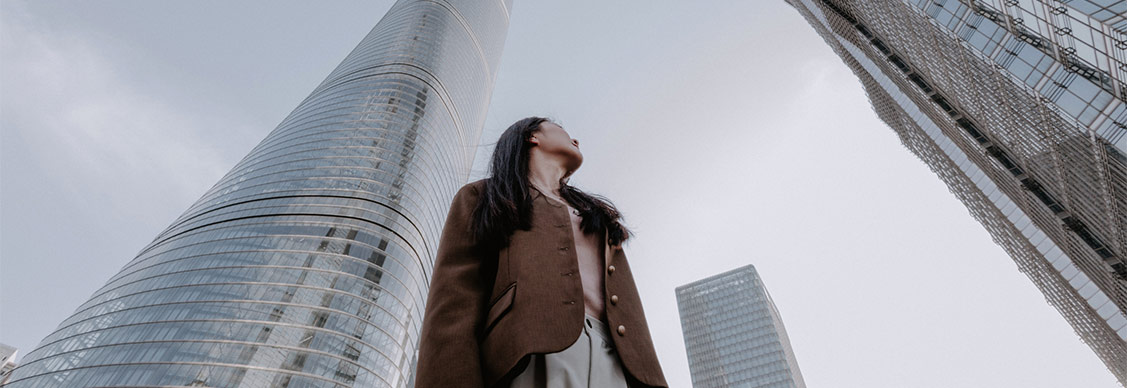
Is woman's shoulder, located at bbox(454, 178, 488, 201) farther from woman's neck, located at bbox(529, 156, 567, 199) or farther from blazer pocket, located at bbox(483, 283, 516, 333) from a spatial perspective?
blazer pocket, located at bbox(483, 283, 516, 333)

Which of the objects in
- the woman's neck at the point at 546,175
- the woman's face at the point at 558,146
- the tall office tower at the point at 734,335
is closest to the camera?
the woman's neck at the point at 546,175

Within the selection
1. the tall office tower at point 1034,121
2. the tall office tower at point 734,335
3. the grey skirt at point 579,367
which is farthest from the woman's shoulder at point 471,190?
the tall office tower at point 734,335

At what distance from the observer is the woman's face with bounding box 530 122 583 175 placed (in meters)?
3.17

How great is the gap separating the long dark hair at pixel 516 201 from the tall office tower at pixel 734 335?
11035 centimetres

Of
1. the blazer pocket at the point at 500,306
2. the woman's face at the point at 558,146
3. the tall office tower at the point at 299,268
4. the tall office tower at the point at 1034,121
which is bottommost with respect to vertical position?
the blazer pocket at the point at 500,306

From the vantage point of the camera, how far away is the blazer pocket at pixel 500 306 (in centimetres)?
210

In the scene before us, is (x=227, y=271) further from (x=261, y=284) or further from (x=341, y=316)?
(x=341, y=316)

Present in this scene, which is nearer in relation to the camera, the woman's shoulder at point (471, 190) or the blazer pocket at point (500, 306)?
the blazer pocket at point (500, 306)

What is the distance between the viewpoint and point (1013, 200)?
102 feet

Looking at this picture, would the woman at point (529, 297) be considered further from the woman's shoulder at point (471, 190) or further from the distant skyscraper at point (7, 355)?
the distant skyscraper at point (7, 355)

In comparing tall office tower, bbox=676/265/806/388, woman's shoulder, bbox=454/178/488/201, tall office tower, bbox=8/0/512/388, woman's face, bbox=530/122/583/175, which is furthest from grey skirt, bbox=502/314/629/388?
tall office tower, bbox=676/265/806/388

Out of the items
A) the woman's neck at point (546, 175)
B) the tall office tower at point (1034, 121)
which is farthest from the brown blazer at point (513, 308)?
the tall office tower at point (1034, 121)

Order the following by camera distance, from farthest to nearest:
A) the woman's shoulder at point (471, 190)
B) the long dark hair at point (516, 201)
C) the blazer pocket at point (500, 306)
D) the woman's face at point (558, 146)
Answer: the woman's face at point (558, 146), the woman's shoulder at point (471, 190), the long dark hair at point (516, 201), the blazer pocket at point (500, 306)

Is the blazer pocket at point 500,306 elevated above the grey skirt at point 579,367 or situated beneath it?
elevated above
